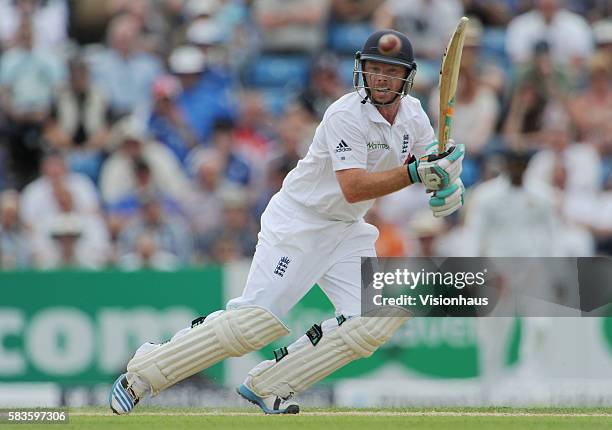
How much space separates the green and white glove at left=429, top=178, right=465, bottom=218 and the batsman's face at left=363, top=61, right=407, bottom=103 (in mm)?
523

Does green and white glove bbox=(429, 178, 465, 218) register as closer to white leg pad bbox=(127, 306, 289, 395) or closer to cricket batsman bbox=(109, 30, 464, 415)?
cricket batsman bbox=(109, 30, 464, 415)

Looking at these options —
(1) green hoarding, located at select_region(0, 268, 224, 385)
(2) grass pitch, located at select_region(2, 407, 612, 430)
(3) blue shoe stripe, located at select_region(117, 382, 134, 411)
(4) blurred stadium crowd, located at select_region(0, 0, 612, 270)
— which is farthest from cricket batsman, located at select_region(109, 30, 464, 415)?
(4) blurred stadium crowd, located at select_region(0, 0, 612, 270)

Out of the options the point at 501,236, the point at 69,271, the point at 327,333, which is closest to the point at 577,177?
the point at 501,236

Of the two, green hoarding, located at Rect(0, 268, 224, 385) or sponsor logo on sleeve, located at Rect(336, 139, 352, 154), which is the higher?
sponsor logo on sleeve, located at Rect(336, 139, 352, 154)

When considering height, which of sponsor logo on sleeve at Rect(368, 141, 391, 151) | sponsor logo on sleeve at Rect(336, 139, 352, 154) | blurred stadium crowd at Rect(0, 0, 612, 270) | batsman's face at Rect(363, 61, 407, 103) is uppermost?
blurred stadium crowd at Rect(0, 0, 612, 270)

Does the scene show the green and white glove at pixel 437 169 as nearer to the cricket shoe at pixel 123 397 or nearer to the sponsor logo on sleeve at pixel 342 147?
the sponsor logo on sleeve at pixel 342 147

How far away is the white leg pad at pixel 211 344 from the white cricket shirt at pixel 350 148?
2.03 feet

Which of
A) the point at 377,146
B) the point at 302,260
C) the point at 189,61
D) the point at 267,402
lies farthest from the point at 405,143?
the point at 189,61

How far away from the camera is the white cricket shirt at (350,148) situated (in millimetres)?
6270

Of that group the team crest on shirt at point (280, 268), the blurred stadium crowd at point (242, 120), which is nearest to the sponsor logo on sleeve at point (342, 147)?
the team crest on shirt at point (280, 268)

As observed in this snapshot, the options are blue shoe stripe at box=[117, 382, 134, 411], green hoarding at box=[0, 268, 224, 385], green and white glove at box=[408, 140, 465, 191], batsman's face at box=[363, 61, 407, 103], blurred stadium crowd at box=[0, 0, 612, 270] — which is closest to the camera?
green and white glove at box=[408, 140, 465, 191]

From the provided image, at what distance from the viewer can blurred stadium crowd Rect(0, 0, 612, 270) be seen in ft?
33.8

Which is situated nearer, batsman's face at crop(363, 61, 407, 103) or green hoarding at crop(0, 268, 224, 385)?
batsman's face at crop(363, 61, 407, 103)

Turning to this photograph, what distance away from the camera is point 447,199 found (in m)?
6.19
